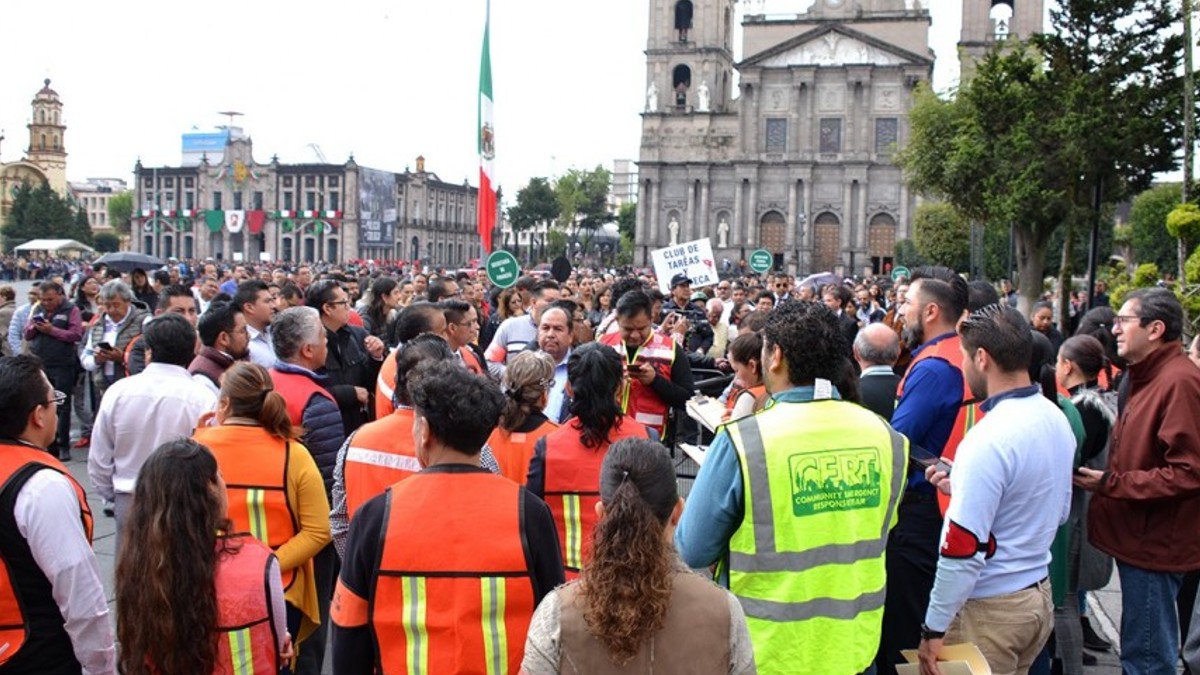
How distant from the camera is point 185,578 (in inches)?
129

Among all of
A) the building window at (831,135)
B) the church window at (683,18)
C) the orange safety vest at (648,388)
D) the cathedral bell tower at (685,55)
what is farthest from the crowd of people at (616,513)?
the church window at (683,18)

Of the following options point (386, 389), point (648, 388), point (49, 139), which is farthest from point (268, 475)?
point (49, 139)

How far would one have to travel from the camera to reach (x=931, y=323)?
18.0ft

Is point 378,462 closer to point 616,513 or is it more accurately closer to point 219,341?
point 616,513

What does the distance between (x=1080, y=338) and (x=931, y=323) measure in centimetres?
135

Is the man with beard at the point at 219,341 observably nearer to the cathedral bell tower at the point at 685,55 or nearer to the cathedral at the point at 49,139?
the cathedral bell tower at the point at 685,55

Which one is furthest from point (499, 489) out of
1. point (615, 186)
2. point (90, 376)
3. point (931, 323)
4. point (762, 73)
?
point (615, 186)

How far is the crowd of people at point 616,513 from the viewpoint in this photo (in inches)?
121

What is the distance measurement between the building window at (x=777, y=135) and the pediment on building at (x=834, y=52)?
3520 millimetres

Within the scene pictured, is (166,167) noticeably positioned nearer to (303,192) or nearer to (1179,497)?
(303,192)

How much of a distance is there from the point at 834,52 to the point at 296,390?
226 ft

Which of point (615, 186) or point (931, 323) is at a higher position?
point (615, 186)

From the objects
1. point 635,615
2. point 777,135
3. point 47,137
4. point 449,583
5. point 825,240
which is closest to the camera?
point 635,615

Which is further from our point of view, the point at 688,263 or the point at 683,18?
the point at 683,18
